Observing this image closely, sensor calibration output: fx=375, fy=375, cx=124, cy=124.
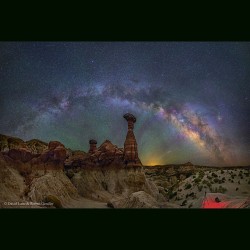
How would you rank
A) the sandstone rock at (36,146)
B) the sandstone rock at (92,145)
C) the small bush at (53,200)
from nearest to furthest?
the small bush at (53,200), the sandstone rock at (36,146), the sandstone rock at (92,145)

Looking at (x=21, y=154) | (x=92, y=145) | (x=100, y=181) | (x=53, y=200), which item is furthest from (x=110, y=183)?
(x=21, y=154)

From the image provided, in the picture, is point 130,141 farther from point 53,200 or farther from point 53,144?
point 53,200

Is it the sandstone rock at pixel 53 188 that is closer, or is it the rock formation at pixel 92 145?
the sandstone rock at pixel 53 188

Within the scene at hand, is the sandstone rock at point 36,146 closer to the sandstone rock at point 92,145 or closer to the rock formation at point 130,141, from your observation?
the sandstone rock at point 92,145

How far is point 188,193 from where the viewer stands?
14055mm

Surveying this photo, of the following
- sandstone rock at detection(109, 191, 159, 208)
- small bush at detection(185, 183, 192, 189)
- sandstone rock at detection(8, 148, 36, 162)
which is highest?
sandstone rock at detection(8, 148, 36, 162)

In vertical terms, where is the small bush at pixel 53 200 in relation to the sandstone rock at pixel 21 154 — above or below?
below

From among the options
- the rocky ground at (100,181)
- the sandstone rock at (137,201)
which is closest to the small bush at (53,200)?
the rocky ground at (100,181)

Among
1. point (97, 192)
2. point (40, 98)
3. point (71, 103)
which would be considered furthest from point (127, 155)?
point (40, 98)

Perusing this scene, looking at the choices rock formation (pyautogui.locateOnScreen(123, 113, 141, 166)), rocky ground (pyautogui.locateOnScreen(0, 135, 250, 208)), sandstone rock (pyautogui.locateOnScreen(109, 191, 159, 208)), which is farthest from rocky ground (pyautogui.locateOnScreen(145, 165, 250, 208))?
rock formation (pyautogui.locateOnScreen(123, 113, 141, 166))

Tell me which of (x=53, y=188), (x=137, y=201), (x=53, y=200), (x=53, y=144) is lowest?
(x=137, y=201)

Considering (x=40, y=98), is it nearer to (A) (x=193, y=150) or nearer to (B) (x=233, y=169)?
(A) (x=193, y=150)

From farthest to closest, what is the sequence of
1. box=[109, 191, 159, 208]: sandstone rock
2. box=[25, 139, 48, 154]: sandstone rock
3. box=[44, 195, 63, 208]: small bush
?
1. box=[25, 139, 48, 154]: sandstone rock
2. box=[44, 195, 63, 208]: small bush
3. box=[109, 191, 159, 208]: sandstone rock

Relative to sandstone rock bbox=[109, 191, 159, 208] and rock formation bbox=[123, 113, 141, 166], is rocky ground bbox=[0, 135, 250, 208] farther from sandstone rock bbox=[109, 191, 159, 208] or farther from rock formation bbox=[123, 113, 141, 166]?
rock formation bbox=[123, 113, 141, 166]
